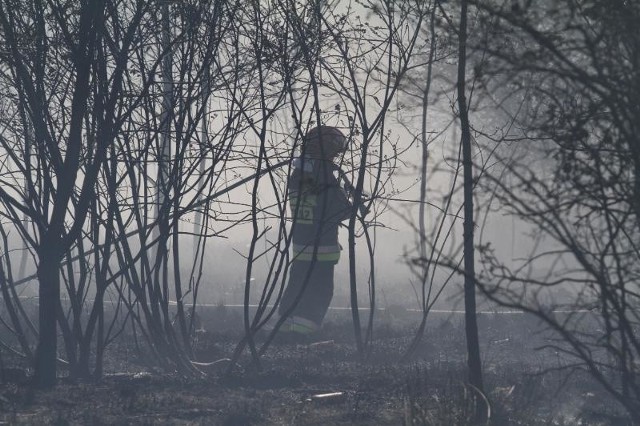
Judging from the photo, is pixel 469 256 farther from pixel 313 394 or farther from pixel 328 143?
pixel 328 143

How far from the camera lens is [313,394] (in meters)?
6.52

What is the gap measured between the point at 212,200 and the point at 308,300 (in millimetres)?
2910

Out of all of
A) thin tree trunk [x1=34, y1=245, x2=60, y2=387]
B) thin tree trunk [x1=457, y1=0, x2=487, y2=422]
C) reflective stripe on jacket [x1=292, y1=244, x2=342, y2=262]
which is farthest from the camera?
reflective stripe on jacket [x1=292, y1=244, x2=342, y2=262]

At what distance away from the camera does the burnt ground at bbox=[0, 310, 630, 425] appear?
5383mm

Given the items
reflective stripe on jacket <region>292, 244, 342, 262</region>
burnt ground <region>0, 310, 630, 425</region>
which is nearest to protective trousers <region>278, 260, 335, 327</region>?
reflective stripe on jacket <region>292, 244, 342, 262</region>

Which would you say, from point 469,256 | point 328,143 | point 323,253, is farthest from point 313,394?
point 323,253

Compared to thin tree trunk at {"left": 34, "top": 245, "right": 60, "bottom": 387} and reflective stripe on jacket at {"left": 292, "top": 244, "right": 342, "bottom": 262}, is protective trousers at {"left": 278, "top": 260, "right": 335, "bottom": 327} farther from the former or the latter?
thin tree trunk at {"left": 34, "top": 245, "right": 60, "bottom": 387}

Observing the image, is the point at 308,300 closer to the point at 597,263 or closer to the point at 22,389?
the point at 22,389

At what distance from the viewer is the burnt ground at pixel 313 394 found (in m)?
5.38

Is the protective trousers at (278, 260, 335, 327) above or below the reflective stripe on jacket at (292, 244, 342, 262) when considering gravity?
below

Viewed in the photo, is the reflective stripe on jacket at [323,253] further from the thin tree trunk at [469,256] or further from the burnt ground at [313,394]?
the thin tree trunk at [469,256]

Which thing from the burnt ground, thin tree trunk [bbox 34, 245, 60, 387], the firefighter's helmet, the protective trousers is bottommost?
the burnt ground

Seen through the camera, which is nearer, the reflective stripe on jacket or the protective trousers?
the reflective stripe on jacket

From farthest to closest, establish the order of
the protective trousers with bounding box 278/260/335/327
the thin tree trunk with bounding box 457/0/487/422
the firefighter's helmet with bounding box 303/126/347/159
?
the protective trousers with bounding box 278/260/335/327, the firefighter's helmet with bounding box 303/126/347/159, the thin tree trunk with bounding box 457/0/487/422
